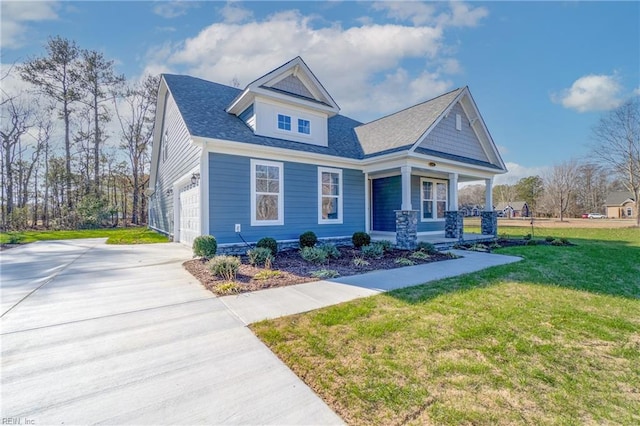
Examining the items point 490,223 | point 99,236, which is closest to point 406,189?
point 490,223

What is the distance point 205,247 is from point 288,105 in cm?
557

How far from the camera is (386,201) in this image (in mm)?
12641

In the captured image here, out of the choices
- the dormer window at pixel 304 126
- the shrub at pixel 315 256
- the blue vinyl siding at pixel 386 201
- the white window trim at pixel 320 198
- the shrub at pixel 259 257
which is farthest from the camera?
the blue vinyl siding at pixel 386 201

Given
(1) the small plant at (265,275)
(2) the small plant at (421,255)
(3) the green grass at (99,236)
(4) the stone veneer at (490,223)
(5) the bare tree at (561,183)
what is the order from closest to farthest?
(1) the small plant at (265,275)
(2) the small plant at (421,255)
(3) the green grass at (99,236)
(4) the stone veneer at (490,223)
(5) the bare tree at (561,183)

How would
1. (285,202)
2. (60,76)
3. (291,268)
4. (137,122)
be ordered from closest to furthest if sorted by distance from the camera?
(291,268) < (285,202) < (60,76) < (137,122)

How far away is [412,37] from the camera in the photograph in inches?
406

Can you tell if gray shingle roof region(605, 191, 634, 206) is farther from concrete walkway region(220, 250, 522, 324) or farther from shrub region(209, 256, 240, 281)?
shrub region(209, 256, 240, 281)

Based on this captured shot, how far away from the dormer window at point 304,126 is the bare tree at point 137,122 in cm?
2314

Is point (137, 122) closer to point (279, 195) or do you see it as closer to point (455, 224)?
point (279, 195)

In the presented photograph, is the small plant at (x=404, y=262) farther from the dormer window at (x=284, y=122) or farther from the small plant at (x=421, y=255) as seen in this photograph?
the dormer window at (x=284, y=122)

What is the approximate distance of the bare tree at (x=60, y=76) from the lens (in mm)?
19891

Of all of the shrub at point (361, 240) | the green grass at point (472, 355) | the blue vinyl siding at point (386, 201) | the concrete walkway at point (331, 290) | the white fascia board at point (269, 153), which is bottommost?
the green grass at point (472, 355)

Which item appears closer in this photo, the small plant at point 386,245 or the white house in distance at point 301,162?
the white house in distance at point 301,162

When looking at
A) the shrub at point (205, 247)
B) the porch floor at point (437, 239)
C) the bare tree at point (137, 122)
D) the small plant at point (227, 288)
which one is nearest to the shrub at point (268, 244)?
the shrub at point (205, 247)
